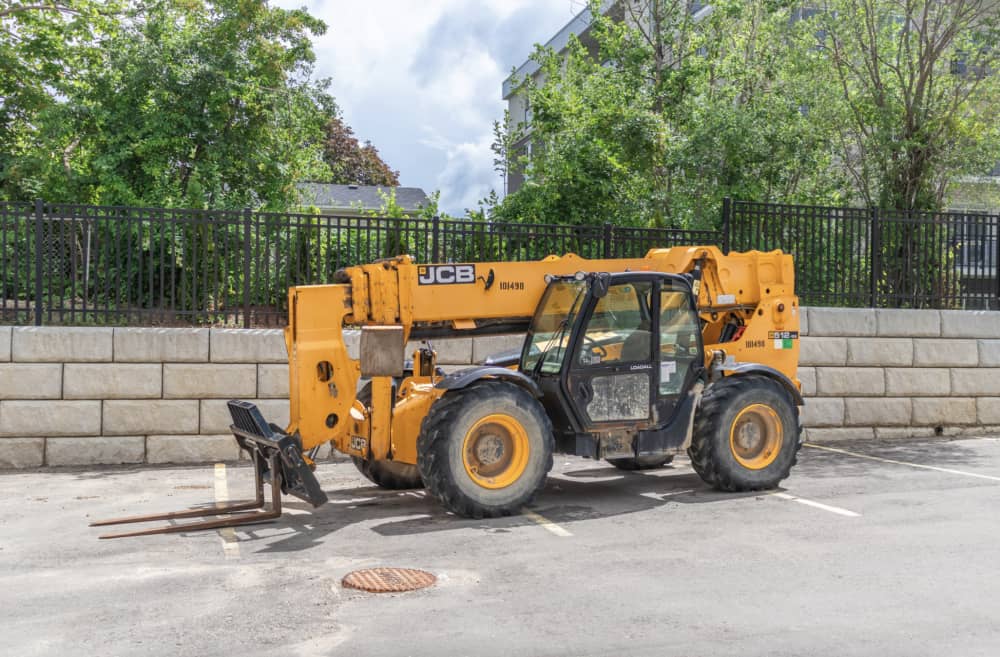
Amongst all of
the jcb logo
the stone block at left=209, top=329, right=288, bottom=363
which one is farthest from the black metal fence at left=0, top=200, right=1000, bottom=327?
the jcb logo

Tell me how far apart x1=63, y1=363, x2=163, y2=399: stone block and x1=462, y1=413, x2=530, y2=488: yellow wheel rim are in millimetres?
5034

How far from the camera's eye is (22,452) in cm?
1145

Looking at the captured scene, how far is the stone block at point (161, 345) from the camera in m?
11.7

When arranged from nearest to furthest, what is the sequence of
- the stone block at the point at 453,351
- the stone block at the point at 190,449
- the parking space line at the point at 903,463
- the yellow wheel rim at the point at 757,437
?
1. the yellow wheel rim at the point at 757,437
2. the parking space line at the point at 903,463
3. the stone block at the point at 190,449
4. the stone block at the point at 453,351

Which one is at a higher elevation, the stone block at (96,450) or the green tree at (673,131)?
the green tree at (673,131)

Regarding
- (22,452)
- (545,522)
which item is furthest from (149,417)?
(545,522)

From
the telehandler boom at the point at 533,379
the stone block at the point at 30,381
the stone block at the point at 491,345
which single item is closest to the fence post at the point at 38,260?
the stone block at the point at 30,381

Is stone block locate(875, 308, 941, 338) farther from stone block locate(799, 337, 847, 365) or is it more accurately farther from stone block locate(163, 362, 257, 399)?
stone block locate(163, 362, 257, 399)

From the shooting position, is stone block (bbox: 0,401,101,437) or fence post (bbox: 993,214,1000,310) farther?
fence post (bbox: 993,214,1000,310)

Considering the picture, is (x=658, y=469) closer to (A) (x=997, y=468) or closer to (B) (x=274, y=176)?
(A) (x=997, y=468)

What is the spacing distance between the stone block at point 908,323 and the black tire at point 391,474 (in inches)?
304

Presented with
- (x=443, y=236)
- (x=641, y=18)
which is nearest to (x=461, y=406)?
(x=443, y=236)

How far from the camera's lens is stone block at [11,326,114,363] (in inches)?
452

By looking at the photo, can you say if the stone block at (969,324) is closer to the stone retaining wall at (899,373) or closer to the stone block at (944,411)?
the stone retaining wall at (899,373)
